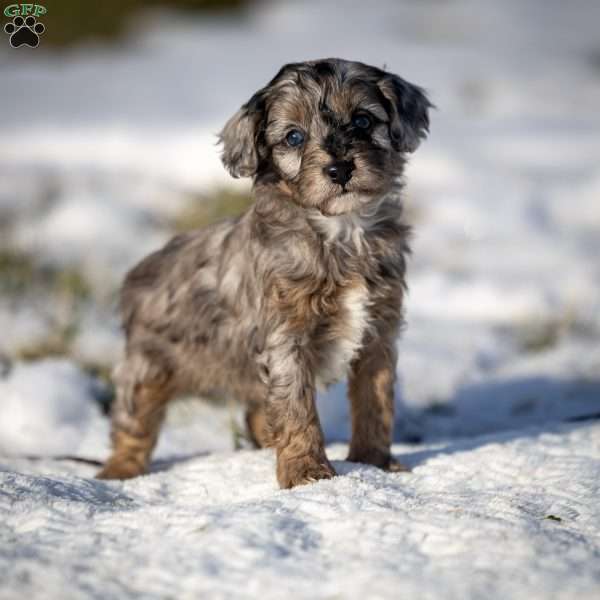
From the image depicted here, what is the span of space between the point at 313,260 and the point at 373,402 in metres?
0.73

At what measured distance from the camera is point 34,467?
173 inches

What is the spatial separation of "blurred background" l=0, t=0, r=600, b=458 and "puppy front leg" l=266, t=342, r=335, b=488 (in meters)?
1.15

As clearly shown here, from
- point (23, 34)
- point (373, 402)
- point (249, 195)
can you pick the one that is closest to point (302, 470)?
point (373, 402)

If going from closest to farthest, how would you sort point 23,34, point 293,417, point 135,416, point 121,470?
point 293,417 → point 121,470 → point 135,416 → point 23,34

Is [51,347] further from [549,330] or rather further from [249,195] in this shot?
[549,330]

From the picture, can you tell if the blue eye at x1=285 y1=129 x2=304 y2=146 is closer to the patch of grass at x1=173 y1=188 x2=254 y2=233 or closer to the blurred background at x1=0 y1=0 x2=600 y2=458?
the blurred background at x1=0 y1=0 x2=600 y2=458

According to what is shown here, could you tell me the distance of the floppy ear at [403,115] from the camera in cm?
410

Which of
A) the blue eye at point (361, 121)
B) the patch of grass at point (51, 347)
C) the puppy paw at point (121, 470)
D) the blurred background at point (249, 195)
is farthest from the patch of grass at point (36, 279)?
the blue eye at point (361, 121)

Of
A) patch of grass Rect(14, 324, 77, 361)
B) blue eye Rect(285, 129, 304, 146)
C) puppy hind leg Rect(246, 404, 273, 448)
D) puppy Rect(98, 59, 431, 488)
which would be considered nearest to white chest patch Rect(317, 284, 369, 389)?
puppy Rect(98, 59, 431, 488)

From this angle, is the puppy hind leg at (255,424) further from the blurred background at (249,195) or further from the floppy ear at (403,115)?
the floppy ear at (403,115)

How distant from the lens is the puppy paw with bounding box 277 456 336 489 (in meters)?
3.70

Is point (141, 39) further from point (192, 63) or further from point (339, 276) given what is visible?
point (339, 276)

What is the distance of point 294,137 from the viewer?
402cm

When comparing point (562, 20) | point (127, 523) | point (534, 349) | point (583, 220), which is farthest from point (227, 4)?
point (127, 523)
